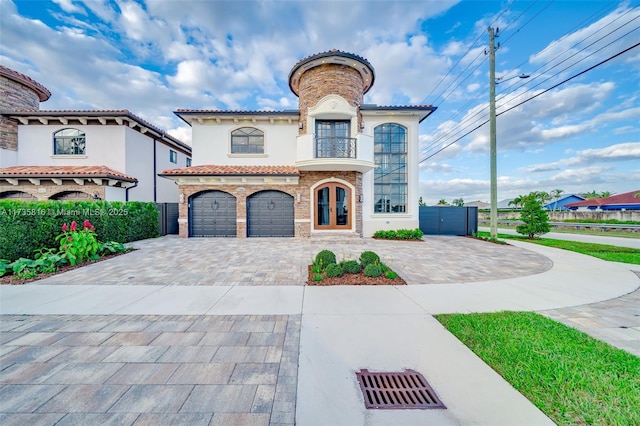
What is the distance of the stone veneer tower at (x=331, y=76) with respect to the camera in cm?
1213

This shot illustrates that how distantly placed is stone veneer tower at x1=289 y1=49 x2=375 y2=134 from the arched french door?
11.2ft

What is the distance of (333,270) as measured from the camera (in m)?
5.85

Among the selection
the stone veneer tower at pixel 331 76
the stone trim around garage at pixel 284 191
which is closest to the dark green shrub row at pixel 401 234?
the stone trim around garage at pixel 284 191

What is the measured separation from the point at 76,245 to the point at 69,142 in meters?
10.5

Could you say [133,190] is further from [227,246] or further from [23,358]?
[23,358]

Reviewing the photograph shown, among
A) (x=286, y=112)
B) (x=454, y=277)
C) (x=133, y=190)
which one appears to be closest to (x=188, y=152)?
(x=133, y=190)

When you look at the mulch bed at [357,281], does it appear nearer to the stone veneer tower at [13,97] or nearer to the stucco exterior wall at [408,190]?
the stucco exterior wall at [408,190]

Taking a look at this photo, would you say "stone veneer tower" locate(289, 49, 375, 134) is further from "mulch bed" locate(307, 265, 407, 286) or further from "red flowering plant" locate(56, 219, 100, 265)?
"red flowering plant" locate(56, 219, 100, 265)

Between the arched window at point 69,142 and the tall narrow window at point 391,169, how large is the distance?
55.8 feet

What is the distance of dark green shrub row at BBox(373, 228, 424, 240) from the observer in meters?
12.7

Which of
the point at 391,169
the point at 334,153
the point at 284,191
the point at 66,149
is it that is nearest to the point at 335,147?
the point at 334,153

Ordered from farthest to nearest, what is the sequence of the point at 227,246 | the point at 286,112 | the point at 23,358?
the point at 286,112
the point at 227,246
the point at 23,358

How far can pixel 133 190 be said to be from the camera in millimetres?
14070

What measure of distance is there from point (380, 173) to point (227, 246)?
366 inches
